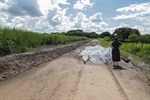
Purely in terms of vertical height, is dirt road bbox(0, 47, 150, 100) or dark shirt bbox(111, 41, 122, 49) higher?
dark shirt bbox(111, 41, 122, 49)

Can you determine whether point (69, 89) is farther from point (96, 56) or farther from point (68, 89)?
point (96, 56)

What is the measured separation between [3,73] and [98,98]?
5.39 m

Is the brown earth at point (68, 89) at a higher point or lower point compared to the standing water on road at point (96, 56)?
higher

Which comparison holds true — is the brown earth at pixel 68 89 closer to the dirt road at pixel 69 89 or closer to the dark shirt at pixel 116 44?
the dirt road at pixel 69 89

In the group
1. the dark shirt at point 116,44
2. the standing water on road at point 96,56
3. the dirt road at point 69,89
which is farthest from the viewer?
the standing water on road at point 96,56

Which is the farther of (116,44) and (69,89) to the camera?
(116,44)

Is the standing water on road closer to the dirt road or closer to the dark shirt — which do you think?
the dark shirt

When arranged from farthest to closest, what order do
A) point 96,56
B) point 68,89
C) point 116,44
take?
point 96,56, point 116,44, point 68,89

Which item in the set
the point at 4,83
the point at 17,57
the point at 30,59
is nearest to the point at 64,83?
the point at 4,83

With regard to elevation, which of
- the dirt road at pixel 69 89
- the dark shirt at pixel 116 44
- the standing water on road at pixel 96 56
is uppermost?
the dark shirt at pixel 116 44

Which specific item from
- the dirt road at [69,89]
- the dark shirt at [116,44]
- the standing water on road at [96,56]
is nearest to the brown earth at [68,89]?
the dirt road at [69,89]

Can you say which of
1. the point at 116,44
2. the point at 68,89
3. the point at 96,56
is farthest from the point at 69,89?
the point at 96,56

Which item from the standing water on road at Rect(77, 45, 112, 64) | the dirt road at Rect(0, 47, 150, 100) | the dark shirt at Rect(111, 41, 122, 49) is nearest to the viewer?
the dirt road at Rect(0, 47, 150, 100)

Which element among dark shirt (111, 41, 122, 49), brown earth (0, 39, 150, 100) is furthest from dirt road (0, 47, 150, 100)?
dark shirt (111, 41, 122, 49)
